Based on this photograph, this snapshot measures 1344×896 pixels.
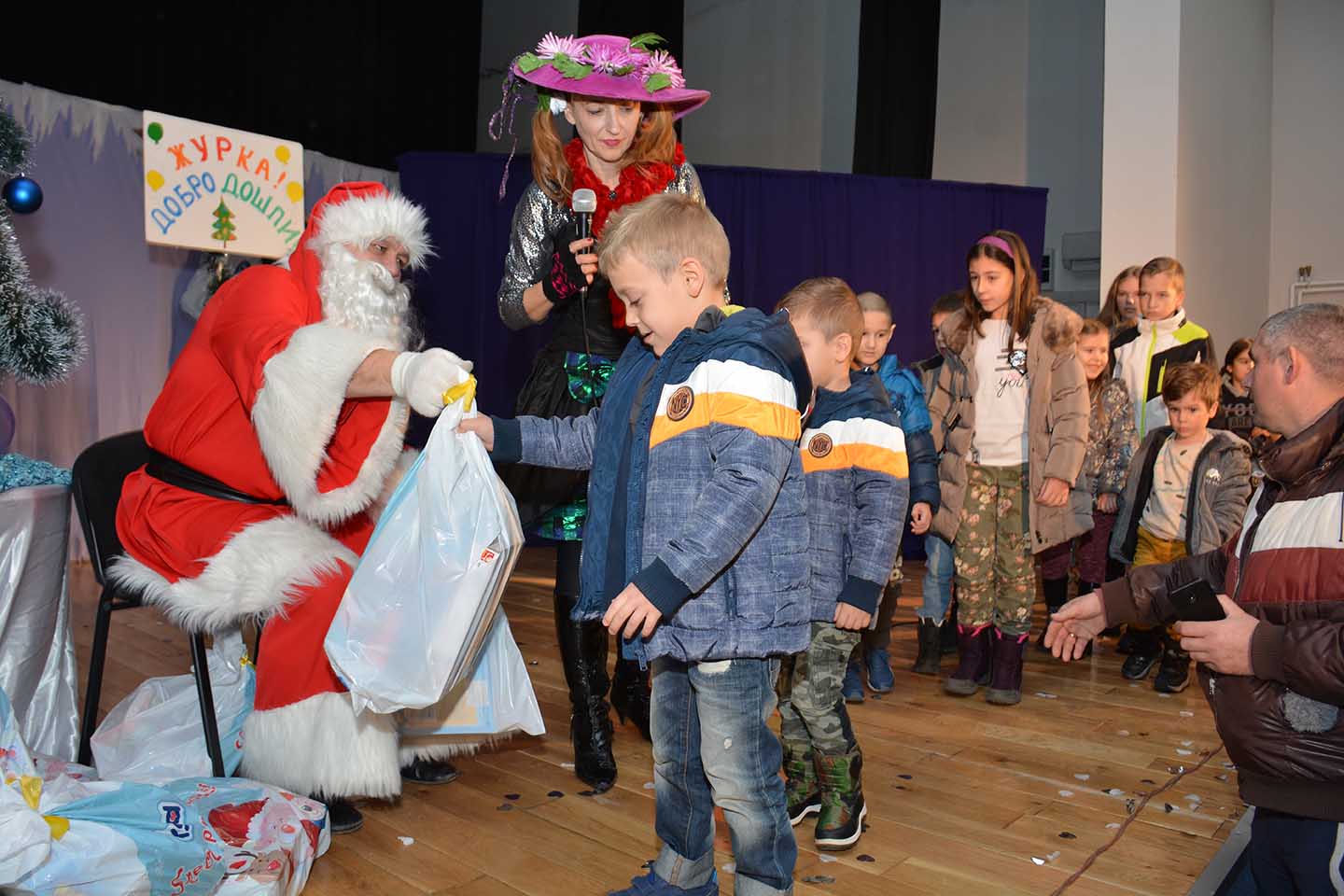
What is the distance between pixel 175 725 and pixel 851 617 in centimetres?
149

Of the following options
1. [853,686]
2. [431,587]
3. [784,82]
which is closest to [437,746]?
[431,587]

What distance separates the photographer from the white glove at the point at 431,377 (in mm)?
1858

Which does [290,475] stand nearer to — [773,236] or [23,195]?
[23,195]

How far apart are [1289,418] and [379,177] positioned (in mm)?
6771

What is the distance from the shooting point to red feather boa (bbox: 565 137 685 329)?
233cm

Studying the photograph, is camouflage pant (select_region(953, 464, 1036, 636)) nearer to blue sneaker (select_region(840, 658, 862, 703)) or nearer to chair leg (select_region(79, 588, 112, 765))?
blue sneaker (select_region(840, 658, 862, 703))

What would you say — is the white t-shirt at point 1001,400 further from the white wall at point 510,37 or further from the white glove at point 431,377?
the white wall at point 510,37

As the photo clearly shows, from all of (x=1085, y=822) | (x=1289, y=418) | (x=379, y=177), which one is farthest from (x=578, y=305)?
(x=379, y=177)

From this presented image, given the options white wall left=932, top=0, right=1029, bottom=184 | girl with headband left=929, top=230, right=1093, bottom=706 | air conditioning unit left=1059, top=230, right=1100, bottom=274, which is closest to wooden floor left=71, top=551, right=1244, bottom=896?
girl with headband left=929, top=230, right=1093, bottom=706

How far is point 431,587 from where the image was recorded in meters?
1.81

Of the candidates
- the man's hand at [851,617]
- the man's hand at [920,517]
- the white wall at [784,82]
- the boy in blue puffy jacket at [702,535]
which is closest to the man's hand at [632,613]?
the boy in blue puffy jacket at [702,535]

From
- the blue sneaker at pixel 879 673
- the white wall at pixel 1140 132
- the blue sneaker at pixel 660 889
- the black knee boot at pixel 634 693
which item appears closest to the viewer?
the blue sneaker at pixel 660 889

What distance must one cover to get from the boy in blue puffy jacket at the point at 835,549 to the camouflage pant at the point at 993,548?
1.30m

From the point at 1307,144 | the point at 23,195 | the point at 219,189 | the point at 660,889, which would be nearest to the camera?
the point at 660,889
